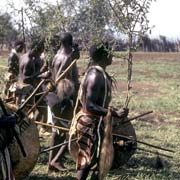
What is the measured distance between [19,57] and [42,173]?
358 cm

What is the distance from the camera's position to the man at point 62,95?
24.0 feet

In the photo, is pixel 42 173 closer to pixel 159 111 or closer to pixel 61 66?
pixel 61 66

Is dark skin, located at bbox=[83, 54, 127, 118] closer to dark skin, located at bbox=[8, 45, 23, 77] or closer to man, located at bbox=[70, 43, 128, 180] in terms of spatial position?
man, located at bbox=[70, 43, 128, 180]

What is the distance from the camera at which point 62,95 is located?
7.48 m

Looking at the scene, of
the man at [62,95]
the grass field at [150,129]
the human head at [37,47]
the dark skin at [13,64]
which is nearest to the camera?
the grass field at [150,129]

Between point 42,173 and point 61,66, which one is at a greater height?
point 61,66

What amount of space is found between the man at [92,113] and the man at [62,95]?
150 centimetres

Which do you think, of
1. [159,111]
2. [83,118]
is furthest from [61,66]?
[159,111]

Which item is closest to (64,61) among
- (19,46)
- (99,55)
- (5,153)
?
(99,55)

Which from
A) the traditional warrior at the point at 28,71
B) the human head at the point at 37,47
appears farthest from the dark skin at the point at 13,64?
the human head at the point at 37,47

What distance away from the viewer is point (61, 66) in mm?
7609

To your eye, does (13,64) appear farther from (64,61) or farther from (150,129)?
(150,129)

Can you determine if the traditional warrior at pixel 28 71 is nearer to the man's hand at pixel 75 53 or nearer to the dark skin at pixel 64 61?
the man's hand at pixel 75 53

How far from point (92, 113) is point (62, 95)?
1.89 meters
